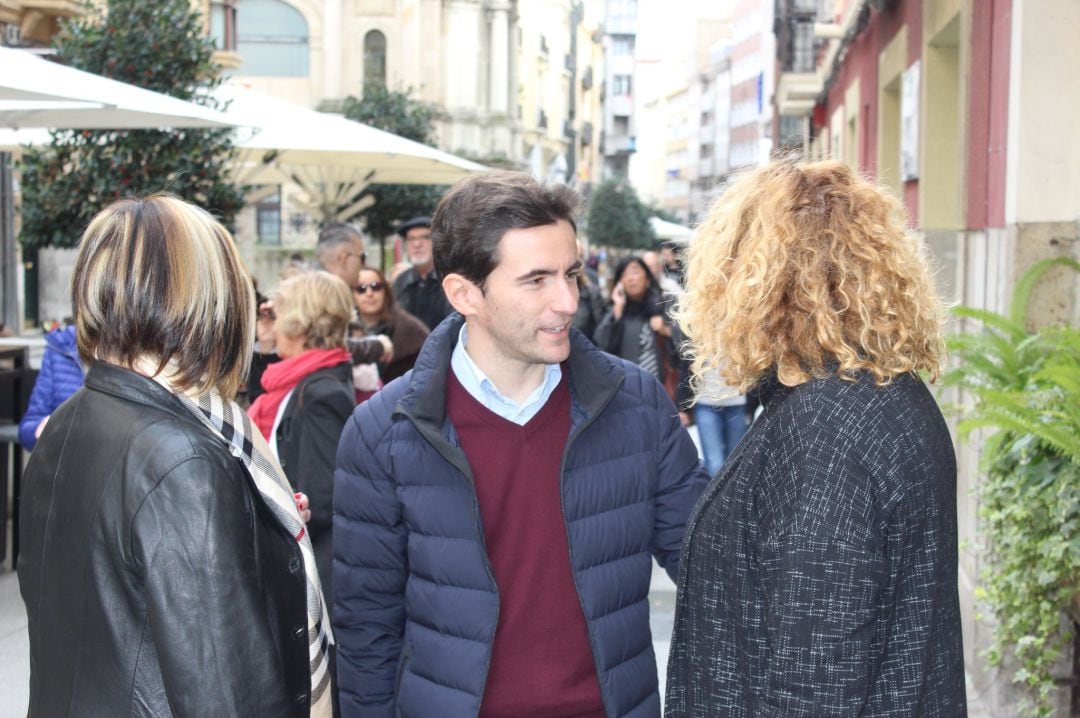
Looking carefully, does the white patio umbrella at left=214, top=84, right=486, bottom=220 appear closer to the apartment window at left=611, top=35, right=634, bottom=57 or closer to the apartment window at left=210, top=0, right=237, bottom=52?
the apartment window at left=210, top=0, right=237, bottom=52

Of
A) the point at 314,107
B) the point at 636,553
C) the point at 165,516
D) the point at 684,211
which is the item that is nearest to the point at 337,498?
the point at 636,553

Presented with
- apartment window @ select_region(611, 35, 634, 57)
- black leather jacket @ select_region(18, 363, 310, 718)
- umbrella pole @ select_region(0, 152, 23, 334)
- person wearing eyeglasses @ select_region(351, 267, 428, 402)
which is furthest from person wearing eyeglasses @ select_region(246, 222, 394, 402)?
apartment window @ select_region(611, 35, 634, 57)

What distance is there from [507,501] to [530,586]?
18 centimetres

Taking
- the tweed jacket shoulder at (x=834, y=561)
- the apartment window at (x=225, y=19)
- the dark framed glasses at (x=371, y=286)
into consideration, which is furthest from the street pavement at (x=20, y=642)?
the apartment window at (x=225, y=19)

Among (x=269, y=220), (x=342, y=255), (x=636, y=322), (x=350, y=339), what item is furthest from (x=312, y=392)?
(x=269, y=220)

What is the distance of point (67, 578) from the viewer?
2.20 meters

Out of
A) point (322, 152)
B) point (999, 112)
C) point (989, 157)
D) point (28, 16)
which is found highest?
point (28, 16)

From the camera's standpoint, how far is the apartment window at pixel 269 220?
45.6 metres

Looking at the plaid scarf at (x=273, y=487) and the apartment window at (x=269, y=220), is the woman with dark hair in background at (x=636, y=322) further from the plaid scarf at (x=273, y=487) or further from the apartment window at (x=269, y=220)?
the apartment window at (x=269, y=220)

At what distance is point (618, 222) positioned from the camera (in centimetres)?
7100

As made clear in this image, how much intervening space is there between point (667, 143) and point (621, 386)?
472ft

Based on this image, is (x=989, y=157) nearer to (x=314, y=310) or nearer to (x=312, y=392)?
(x=314, y=310)

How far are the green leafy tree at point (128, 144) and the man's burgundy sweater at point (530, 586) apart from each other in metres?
7.35

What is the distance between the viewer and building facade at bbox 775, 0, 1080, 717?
204 inches
